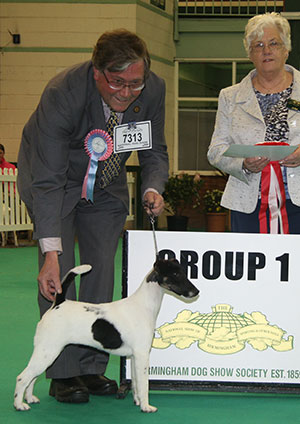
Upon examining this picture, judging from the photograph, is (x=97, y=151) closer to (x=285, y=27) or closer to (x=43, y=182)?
(x=43, y=182)

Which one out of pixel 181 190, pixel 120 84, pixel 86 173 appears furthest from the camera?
pixel 181 190

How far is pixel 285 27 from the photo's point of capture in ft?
9.78

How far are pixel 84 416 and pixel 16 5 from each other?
11.0 m

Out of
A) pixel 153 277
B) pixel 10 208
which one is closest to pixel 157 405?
pixel 153 277

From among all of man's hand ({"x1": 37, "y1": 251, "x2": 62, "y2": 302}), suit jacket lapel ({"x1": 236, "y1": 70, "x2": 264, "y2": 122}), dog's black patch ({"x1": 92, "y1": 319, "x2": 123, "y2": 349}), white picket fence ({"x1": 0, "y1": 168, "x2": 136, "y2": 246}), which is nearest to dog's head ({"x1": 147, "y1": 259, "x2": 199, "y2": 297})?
dog's black patch ({"x1": 92, "y1": 319, "x2": 123, "y2": 349})

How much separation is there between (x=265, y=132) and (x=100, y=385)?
147 cm

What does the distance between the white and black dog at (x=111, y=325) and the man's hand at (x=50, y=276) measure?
0.04 m

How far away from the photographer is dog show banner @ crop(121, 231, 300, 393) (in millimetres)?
2820

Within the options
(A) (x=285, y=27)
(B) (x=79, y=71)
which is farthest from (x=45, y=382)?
(A) (x=285, y=27)

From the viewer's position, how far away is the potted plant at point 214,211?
40.0 feet

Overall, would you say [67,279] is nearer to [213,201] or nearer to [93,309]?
[93,309]

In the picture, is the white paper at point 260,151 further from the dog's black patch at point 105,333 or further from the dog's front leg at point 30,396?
the dog's front leg at point 30,396

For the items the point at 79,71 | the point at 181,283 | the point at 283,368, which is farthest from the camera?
the point at 283,368

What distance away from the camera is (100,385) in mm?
2828
